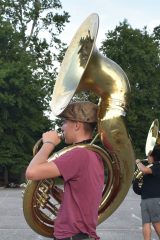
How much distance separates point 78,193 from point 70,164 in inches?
7.7

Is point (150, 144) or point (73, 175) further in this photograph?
point (150, 144)

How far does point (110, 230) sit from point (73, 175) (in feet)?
22.4

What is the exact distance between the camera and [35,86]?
36.8 m

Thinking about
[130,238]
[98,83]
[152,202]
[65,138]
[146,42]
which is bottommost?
[130,238]

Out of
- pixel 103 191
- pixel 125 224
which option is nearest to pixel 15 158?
A: pixel 125 224

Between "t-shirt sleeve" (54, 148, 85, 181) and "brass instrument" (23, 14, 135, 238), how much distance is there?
0.85 ft

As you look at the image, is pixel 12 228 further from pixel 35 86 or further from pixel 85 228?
pixel 35 86

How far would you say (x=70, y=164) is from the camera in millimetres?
3227

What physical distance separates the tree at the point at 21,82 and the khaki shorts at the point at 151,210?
1088 inches

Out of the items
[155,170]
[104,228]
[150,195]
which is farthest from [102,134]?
[104,228]

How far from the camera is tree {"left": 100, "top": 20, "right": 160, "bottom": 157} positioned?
4200 centimetres

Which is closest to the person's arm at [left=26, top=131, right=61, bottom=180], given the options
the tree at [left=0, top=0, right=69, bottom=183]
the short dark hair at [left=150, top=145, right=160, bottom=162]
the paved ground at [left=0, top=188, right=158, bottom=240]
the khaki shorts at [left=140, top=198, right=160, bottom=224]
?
the khaki shorts at [left=140, top=198, right=160, bottom=224]

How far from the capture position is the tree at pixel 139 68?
1654 inches

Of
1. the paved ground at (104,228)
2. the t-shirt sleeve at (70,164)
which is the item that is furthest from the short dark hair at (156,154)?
the t-shirt sleeve at (70,164)
